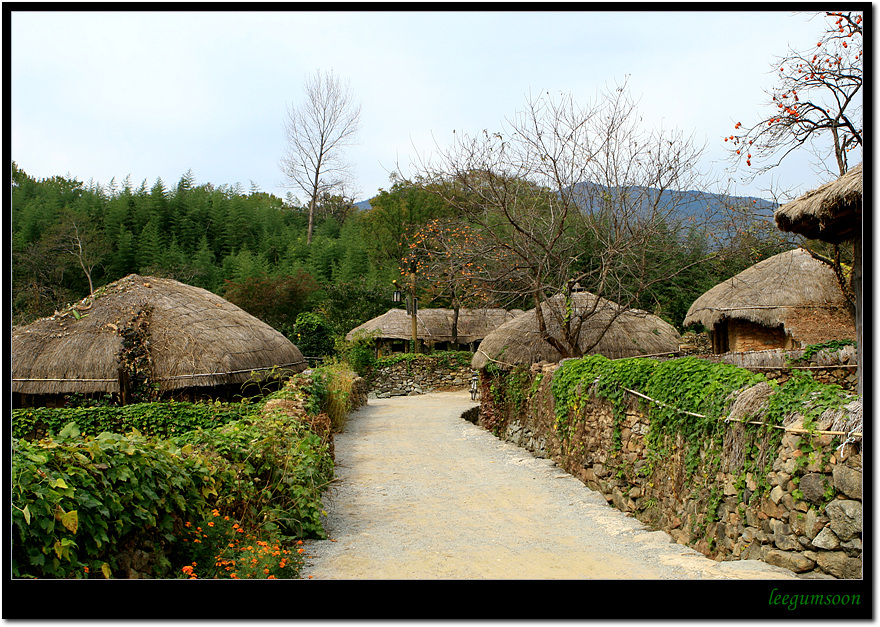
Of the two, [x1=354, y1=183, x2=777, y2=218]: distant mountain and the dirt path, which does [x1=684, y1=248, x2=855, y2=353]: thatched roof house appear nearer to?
[x1=354, y1=183, x2=777, y2=218]: distant mountain

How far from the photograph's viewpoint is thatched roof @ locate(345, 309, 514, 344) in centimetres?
2755

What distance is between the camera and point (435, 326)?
28.2 metres

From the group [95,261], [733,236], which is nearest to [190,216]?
[95,261]

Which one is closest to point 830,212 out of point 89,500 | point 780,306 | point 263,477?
point 263,477

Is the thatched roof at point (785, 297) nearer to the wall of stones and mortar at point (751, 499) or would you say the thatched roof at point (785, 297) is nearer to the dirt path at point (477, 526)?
the dirt path at point (477, 526)

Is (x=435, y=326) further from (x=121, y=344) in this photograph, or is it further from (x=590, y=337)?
(x=121, y=344)

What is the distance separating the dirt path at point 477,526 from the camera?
4258 millimetres

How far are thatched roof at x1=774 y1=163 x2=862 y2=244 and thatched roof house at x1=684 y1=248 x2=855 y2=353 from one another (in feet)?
31.2

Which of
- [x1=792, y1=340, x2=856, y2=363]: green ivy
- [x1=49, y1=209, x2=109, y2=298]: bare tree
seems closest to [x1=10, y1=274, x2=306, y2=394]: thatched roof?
[x1=49, y1=209, x2=109, y2=298]: bare tree

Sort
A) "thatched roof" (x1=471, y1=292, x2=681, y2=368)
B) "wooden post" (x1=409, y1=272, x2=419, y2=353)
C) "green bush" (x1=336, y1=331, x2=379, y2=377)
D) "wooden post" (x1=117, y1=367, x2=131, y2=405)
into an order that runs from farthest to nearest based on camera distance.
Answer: "wooden post" (x1=409, y1=272, x2=419, y2=353) → "green bush" (x1=336, y1=331, x2=379, y2=377) → "thatched roof" (x1=471, y1=292, x2=681, y2=368) → "wooden post" (x1=117, y1=367, x2=131, y2=405)

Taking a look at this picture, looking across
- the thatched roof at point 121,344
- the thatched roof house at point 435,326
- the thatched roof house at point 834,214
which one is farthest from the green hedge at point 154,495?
the thatched roof house at point 435,326

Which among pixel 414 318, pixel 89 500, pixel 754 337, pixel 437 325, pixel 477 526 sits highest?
pixel 414 318

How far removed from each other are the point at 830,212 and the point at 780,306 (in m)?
10.7

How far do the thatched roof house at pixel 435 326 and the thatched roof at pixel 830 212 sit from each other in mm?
21379
